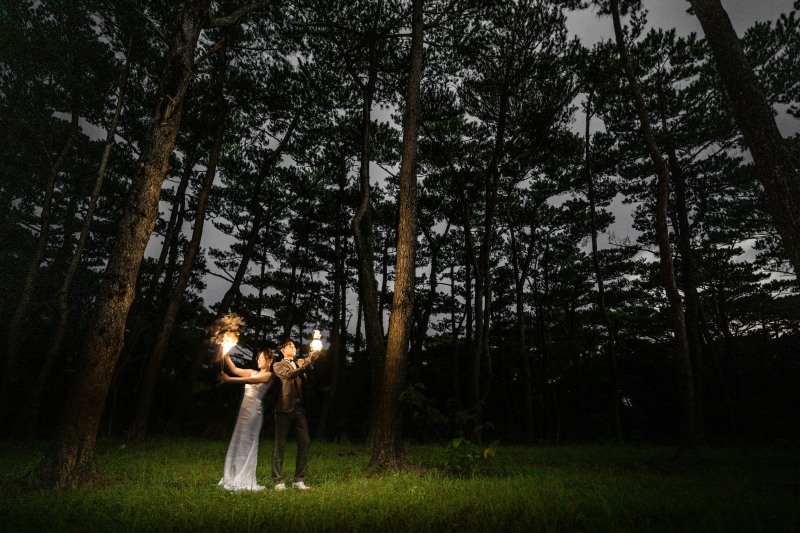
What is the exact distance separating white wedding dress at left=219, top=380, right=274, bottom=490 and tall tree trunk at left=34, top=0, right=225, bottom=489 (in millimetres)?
1640

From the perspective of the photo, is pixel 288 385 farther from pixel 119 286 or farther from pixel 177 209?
pixel 177 209

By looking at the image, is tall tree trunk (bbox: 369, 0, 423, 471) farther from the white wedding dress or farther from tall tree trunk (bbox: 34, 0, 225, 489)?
tall tree trunk (bbox: 34, 0, 225, 489)

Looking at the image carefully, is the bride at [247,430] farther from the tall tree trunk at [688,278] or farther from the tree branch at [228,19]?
the tall tree trunk at [688,278]

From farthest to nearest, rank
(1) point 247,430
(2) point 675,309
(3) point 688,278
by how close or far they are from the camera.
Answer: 1. (3) point 688,278
2. (2) point 675,309
3. (1) point 247,430

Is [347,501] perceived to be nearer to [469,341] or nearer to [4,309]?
[469,341]

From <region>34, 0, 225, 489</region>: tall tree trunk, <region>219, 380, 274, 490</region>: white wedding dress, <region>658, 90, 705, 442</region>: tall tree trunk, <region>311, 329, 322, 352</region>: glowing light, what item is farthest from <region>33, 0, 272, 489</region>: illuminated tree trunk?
<region>658, 90, 705, 442</region>: tall tree trunk

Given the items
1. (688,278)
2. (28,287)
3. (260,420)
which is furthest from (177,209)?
(688,278)

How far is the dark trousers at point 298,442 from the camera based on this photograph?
5719 millimetres

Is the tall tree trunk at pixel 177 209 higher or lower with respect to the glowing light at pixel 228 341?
higher

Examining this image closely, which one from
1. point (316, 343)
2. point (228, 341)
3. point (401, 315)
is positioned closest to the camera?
point (228, 341)

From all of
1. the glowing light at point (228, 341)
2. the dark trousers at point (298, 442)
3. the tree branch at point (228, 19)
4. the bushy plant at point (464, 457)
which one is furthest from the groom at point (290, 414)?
the tree branch at point (228, 19)

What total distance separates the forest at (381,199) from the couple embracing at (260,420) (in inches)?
30.3

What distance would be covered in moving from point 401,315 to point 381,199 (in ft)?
40.5

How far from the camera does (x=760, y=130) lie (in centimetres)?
525
